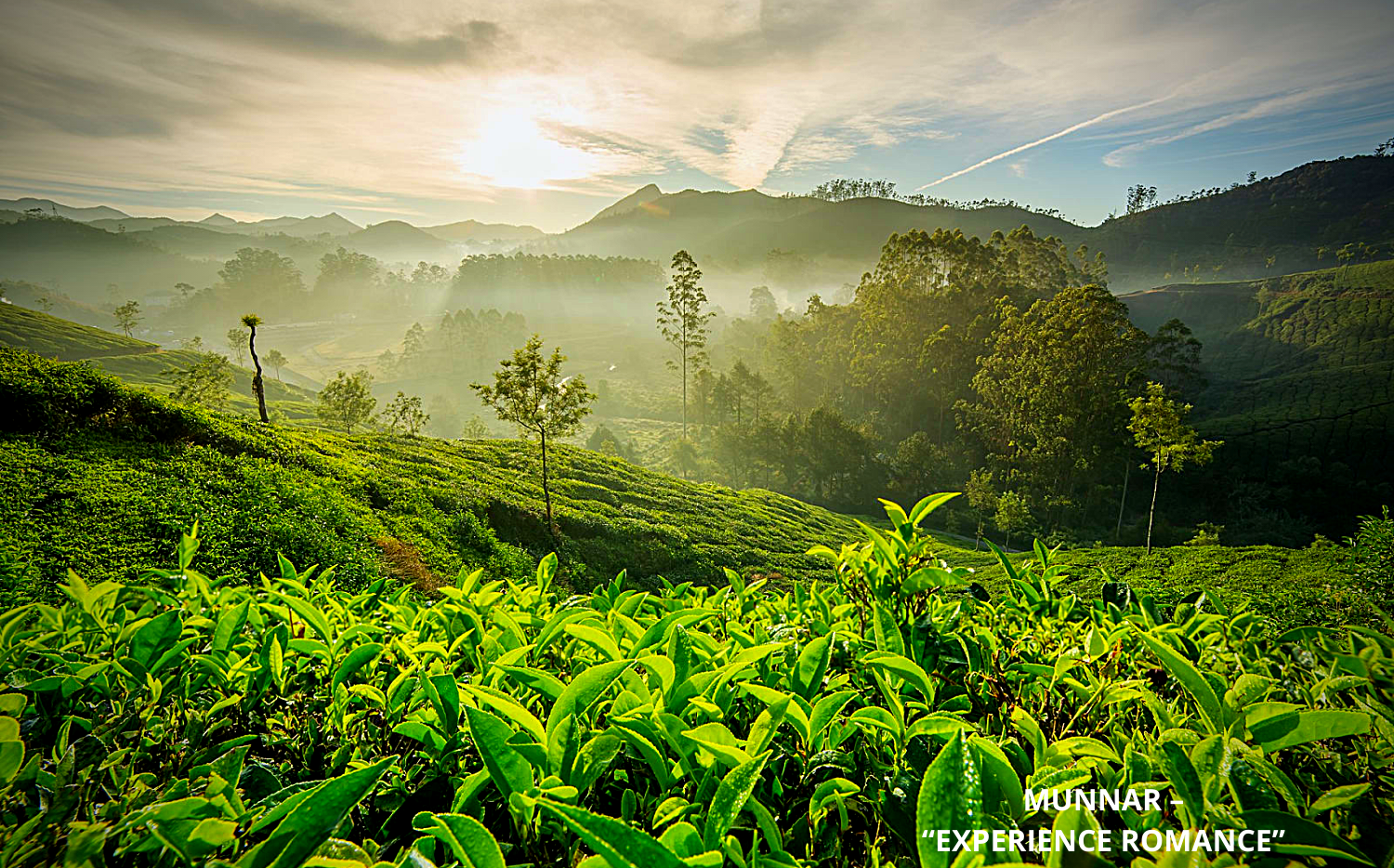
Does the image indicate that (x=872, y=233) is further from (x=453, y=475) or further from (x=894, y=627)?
(x=894, y=627)

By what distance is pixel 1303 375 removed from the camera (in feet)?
175

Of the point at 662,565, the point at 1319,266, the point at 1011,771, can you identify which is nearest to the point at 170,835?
the point at 1011,771

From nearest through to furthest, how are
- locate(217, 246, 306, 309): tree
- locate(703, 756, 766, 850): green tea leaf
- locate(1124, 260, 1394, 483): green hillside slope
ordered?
locate(703, 756, 766, 850): green tea leaf, locate(1124, 260, 1394, 483): green hillside slope, locate(217, 246, 306, 309): tree

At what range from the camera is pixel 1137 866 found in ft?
1.77

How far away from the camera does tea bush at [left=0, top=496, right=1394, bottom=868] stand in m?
0.62

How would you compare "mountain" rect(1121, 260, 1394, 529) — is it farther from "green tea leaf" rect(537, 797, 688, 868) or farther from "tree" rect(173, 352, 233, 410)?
"tree" rect(173, 352, 233, 410)

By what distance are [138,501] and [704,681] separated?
10486mm

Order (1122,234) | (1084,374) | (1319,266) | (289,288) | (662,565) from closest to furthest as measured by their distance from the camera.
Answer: (662,565) → (1084,374) → (1319,266) → (1122,234) → (289,288)

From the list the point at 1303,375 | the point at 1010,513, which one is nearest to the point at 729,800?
the point at 1010,513

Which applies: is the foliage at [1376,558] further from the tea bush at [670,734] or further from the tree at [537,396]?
the tree at [537,396]

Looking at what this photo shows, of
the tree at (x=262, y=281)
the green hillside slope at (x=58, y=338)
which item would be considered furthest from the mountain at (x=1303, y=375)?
the tree at (x=262, y=281)

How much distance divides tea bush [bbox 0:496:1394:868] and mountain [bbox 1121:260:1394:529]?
50696 millimetres

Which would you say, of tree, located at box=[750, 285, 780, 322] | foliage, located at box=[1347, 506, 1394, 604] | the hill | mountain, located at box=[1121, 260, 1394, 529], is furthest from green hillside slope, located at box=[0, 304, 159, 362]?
mountain, located at box=[1121, 260, 1394, 529]

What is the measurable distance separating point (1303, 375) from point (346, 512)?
74.6 m
